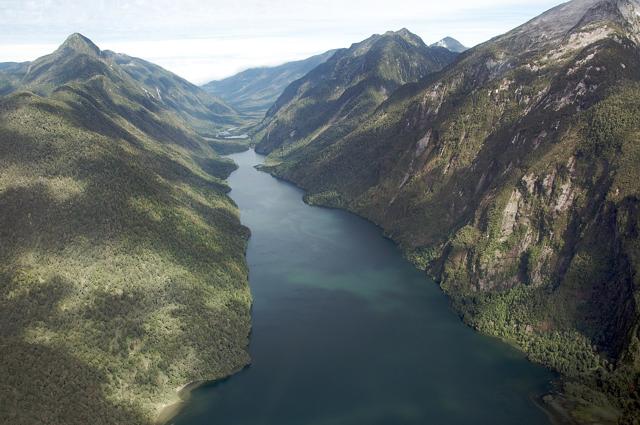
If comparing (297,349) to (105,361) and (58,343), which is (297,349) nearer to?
(105,361)

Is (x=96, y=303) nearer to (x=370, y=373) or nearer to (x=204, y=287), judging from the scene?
(x=204, y=287)

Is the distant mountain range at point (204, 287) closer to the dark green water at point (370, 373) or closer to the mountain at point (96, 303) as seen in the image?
the mountain at point (96, 303)

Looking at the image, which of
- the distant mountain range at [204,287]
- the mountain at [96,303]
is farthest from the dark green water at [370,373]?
the mountain at [96,303]

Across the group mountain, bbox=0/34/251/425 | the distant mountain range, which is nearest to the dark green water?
the distant mountain range

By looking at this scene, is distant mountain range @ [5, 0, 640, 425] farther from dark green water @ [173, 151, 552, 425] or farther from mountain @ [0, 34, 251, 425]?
dark green water @ [173, 151, 552, 425]

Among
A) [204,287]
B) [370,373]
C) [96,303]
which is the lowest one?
[370,373]

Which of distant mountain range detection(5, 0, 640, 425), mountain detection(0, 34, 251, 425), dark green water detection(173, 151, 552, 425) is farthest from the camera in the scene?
distant mountain range detection(5, 0, 640, 425)

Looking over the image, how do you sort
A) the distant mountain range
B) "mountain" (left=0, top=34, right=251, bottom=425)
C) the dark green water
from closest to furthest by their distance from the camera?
"mountain" (left=0, top=34, right=251, bottom=425)
the dark green water
the distant mountain range

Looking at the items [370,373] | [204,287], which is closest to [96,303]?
[204,287]

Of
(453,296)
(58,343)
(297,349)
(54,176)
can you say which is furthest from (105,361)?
(453,296)

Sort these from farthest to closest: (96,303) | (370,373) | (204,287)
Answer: (204,287), (96,303), (370,373)

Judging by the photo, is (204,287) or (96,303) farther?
(204,287)
